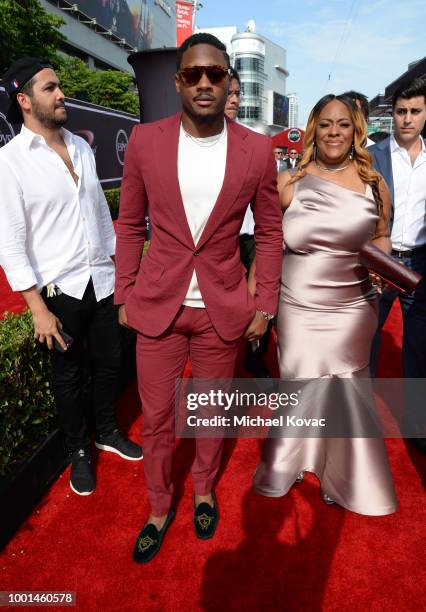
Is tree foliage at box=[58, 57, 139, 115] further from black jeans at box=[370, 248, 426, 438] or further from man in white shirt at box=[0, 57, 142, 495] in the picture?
black jeans at box=[370, 248, 426, 438]

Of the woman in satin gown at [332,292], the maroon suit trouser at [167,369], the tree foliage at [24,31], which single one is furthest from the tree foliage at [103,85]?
the maroon suit trouser at [167,369]

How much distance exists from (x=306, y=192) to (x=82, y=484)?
2.12m

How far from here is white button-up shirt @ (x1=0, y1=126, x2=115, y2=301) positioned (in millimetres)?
2102

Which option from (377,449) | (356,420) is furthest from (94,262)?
(377,449)

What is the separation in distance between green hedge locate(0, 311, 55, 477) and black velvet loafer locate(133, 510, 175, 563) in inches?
32.2

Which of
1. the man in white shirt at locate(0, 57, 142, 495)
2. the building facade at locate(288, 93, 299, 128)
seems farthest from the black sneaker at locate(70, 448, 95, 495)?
the building facade at locate(288, 93, 299, 128)

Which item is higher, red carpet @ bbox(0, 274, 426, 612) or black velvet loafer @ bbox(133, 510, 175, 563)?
black velvet loafer @ bbox(133, 510, 175, 563)

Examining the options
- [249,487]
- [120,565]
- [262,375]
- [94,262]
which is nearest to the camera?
[120,565]

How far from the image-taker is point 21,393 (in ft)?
8.09

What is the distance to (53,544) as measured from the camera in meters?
2.22

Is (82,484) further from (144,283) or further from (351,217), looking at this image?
(351,217)

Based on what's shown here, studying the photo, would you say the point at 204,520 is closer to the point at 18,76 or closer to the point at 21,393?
the point at 21,393

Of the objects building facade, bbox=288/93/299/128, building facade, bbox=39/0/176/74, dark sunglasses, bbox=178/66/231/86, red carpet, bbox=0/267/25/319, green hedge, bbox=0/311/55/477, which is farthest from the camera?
building facade, bbox=288/93/299/128

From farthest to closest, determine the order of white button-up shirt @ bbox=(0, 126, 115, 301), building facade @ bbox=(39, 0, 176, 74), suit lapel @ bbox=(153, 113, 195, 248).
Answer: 1. building facade @ bbox=(39, 0, 176, 74)
2. white button-up shirt @ bbox=(0, 126, 115, 301)
3. suit lapel @ bbox=(153, 113, 195, 248)
